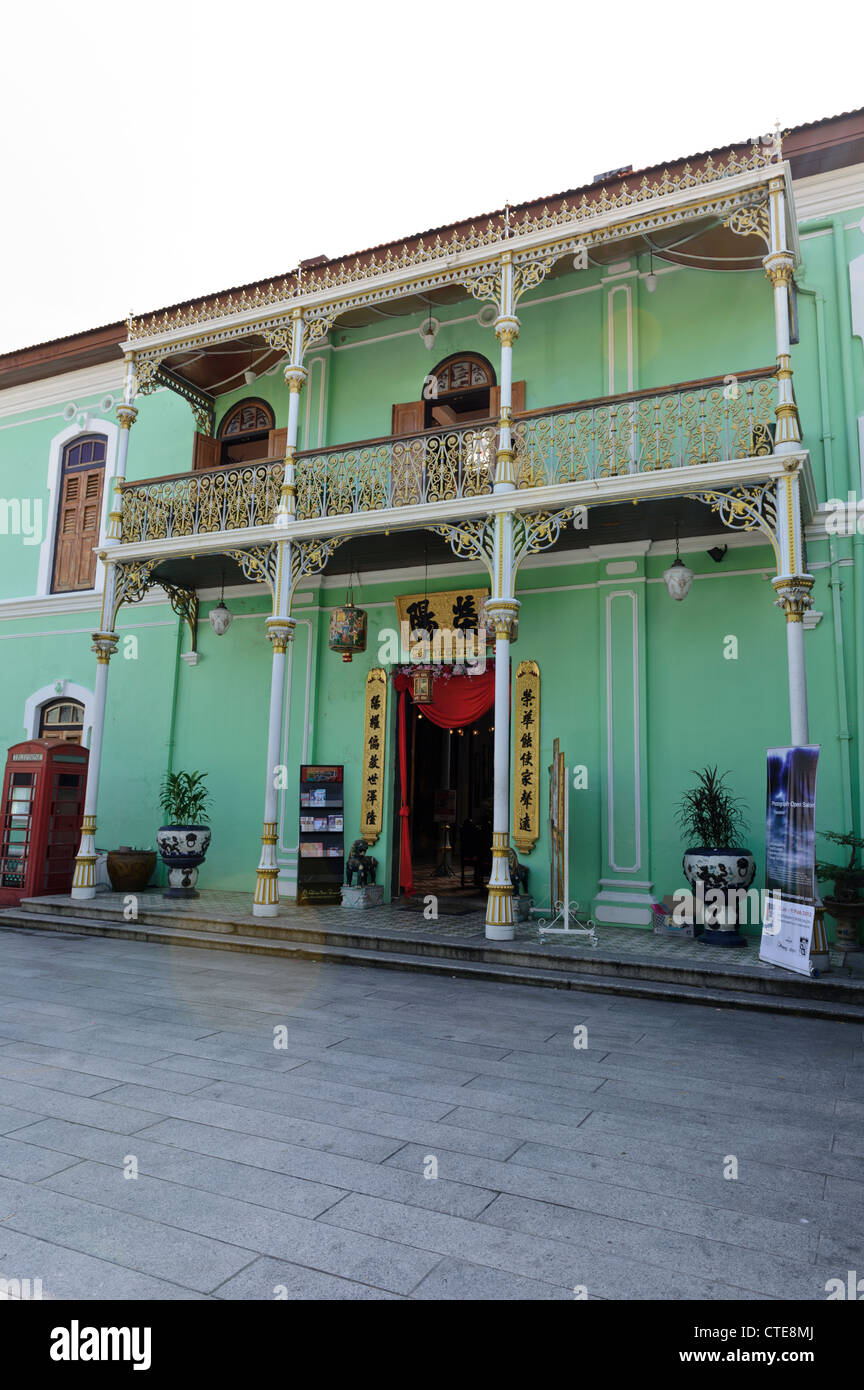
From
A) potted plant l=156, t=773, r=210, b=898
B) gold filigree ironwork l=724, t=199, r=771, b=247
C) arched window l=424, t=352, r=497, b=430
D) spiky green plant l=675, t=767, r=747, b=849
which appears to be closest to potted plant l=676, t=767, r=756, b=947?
spiky green plant l=675, t=767, r=747, b=849

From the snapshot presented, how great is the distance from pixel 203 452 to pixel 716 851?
911 cm

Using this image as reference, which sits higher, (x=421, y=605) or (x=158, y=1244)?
(x=421, y=605)

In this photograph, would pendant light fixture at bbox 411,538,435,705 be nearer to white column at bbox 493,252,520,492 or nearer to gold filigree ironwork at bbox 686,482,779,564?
white column at bbox 493,252,520,492

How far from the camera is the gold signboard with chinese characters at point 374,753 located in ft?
35.4

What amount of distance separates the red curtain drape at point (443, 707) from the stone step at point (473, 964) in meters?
2.79

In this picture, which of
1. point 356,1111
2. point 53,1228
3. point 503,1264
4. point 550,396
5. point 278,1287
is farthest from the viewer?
point 550,396

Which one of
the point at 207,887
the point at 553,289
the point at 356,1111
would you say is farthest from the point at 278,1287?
the point at 553,289

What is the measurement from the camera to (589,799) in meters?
9.52

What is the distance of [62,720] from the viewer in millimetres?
13258

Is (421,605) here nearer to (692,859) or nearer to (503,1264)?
(692,859)

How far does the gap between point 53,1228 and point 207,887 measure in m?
9.12

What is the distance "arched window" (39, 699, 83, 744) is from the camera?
42.9 feet

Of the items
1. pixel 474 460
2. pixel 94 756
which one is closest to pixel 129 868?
pixel 94 756

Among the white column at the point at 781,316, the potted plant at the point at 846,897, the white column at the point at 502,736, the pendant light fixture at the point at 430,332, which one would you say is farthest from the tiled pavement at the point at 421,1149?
the pendant light fixture at the point at 430,332
